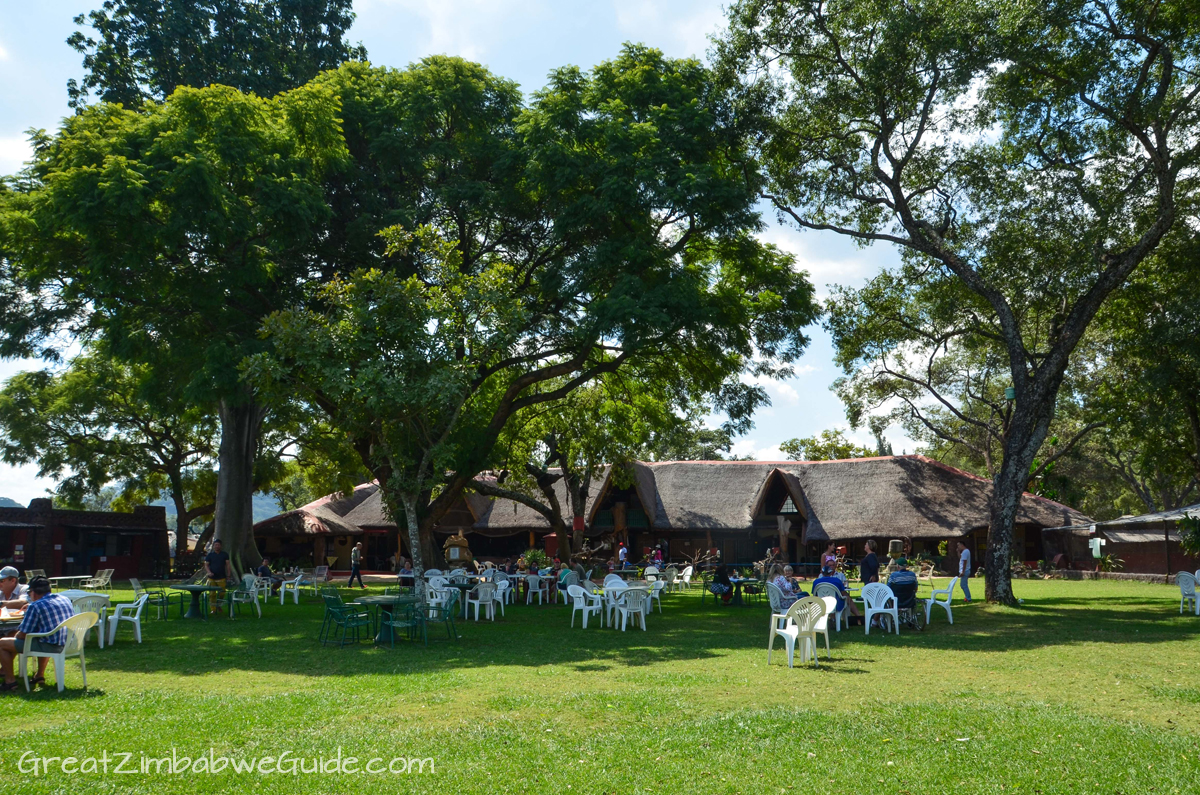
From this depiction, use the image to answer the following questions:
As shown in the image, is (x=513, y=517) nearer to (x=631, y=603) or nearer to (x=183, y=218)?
(x=631, y=603)

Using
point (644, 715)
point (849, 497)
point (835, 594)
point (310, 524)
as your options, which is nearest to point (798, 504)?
point (849, 497)

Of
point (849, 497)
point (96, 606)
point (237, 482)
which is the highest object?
point (237, 482)

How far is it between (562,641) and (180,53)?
20.7m

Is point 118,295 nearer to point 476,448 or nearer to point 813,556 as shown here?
point 476,448

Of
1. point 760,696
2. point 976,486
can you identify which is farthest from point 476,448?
point 976,486

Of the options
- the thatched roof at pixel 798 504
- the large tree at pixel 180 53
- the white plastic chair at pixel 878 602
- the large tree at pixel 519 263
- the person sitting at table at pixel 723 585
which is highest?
the large tree at pixel 180 53

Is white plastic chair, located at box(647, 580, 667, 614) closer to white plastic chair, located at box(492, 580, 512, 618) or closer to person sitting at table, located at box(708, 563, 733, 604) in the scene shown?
person sitting at table, located at box(708, 563, 733, 604)

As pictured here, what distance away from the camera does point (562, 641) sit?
45.5 ft

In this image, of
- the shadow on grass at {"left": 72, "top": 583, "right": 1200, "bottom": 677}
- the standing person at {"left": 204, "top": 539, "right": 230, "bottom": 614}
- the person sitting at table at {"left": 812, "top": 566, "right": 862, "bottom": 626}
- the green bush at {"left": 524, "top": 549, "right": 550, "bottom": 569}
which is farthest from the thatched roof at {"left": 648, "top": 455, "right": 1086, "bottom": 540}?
the standing person at {"left": 204, "top": 539, "right": 230, "bottom": 614}

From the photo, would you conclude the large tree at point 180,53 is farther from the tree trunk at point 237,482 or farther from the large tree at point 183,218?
the tree trunk at point 237,482

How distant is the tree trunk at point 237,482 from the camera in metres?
27.5

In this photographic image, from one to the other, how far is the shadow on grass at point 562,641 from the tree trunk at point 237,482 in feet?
31.3

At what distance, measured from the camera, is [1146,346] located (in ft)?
70.4

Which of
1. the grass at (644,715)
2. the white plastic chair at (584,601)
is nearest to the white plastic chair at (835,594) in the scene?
the grass at (644,715)
